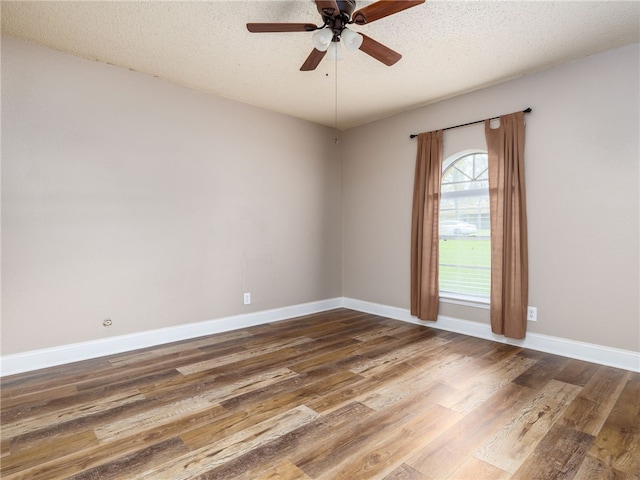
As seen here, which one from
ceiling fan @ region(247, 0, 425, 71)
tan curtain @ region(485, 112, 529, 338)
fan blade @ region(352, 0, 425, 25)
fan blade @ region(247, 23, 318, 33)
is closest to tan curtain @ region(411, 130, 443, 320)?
tan curtain @ region(485, 112, 529, 338)

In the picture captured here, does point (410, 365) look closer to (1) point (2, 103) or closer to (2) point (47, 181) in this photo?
(2) point (47, 181)

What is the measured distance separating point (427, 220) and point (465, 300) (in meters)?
0.98

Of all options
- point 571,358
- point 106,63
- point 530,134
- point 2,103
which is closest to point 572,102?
point 530,134

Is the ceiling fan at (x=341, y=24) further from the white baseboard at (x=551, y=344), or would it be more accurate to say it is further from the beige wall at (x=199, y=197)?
the white baseboard at (x=551, y=344)

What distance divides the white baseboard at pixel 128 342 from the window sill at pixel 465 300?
1.86m

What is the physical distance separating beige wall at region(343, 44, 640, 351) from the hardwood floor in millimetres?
480

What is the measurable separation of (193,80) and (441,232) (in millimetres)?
3185

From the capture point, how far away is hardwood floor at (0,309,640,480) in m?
1.59

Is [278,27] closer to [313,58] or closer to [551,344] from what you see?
[313,58]

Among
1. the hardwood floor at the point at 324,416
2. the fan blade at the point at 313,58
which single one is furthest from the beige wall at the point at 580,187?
the fan blade at the point at 313,58

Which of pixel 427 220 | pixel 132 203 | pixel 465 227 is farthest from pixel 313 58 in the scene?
pixel 465 227

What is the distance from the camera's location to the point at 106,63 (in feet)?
9.91

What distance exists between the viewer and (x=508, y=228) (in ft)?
10.7

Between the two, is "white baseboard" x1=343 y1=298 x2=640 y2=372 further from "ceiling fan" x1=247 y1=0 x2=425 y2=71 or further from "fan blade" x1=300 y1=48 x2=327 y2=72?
"fan blade" x1=300 y1=48 x2=327 y2=72
